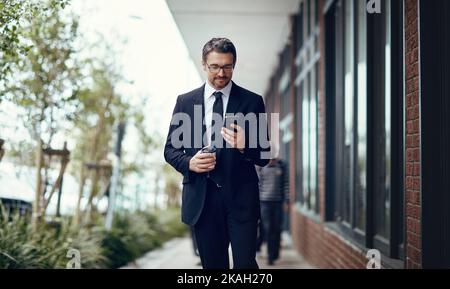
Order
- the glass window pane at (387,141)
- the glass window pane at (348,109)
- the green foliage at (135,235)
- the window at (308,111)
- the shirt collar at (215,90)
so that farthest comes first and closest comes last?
the window at (308,111) < the green foliage at (135,235) < the glass window pane at (348,109) < the glass window pane at (387,141) < the shirt collar at (215,90)

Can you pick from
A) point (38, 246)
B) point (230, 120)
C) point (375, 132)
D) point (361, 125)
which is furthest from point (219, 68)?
point (38, 246)

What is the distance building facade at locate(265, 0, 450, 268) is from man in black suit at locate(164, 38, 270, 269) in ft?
3.95

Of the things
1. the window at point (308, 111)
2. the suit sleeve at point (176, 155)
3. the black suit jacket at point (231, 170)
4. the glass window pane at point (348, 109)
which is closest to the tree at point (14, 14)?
the suit sleeve at point (176, 155)

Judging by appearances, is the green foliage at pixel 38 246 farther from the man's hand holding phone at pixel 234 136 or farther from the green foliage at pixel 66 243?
the man's hand holding phone at pixel 234 136

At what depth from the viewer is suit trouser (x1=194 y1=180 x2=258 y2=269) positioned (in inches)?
128

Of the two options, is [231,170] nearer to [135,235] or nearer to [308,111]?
[308,111]

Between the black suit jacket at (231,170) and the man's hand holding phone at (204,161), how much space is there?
0.04m

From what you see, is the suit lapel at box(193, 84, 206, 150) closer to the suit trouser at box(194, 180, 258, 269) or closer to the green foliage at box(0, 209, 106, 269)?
the suit trouser at box(194, 180, 258, 269)

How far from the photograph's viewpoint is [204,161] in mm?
3191

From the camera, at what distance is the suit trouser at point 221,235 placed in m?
3.26

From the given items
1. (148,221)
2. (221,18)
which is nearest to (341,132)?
(221,18)

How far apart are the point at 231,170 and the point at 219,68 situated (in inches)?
19.4

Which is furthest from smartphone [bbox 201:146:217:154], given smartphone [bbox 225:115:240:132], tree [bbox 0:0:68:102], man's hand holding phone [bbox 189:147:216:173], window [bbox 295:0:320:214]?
window [bbox 295:0:320:214]
